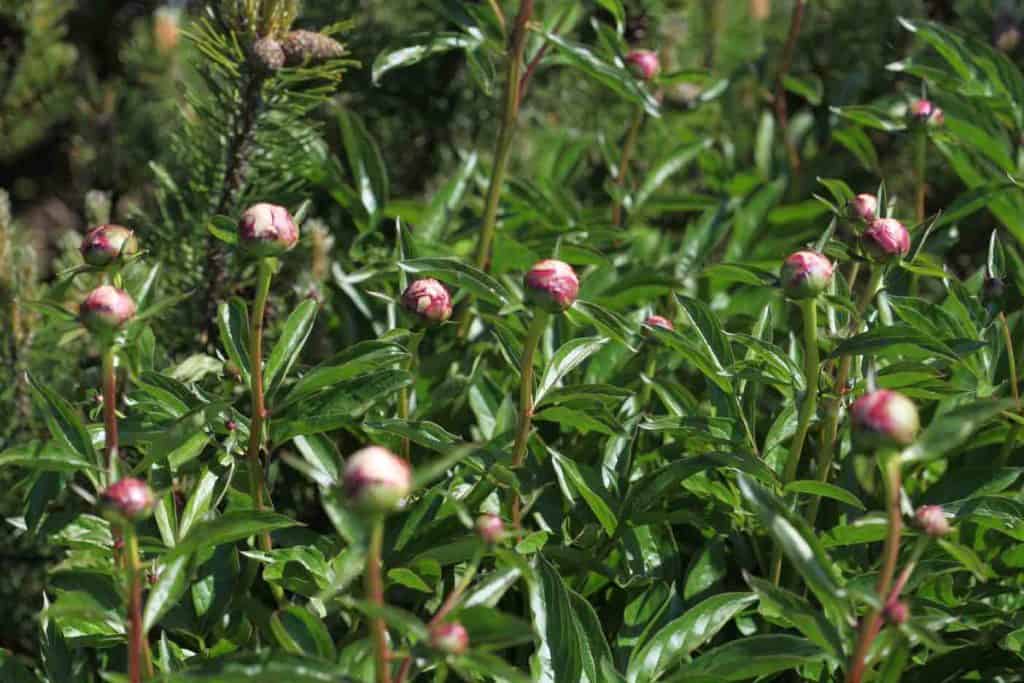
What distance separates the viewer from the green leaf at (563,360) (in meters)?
0.93

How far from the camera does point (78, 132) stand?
1758 mm

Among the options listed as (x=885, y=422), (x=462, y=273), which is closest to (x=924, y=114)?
(x=462, y=273)

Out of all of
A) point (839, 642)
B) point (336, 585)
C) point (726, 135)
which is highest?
point (336, 585)

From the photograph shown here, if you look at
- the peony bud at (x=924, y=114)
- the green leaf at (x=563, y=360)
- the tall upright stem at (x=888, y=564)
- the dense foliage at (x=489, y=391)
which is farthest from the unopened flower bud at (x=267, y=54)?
the tall upright stem at (x=888, y=564)

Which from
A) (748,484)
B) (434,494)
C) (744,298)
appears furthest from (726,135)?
(748,484)

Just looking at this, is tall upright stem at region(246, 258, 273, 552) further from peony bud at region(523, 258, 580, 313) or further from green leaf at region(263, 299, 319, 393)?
peony bud at region(523, 258, 580, 313)

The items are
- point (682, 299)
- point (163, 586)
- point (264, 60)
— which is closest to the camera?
point (163, 586)

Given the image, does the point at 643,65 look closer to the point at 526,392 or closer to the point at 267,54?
the point at 267,54

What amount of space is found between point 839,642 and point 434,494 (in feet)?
1.06

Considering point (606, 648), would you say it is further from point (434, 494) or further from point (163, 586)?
point (163, 586)

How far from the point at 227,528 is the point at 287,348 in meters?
0.23

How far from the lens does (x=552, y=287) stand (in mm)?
826

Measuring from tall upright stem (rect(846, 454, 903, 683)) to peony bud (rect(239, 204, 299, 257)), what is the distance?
0.43m

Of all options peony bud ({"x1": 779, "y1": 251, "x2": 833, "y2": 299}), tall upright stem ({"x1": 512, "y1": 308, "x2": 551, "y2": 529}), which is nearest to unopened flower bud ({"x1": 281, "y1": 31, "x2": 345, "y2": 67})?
tall upright stem ({"x1": 512, "y1": 308, "x2": 551, "y2": 529})
